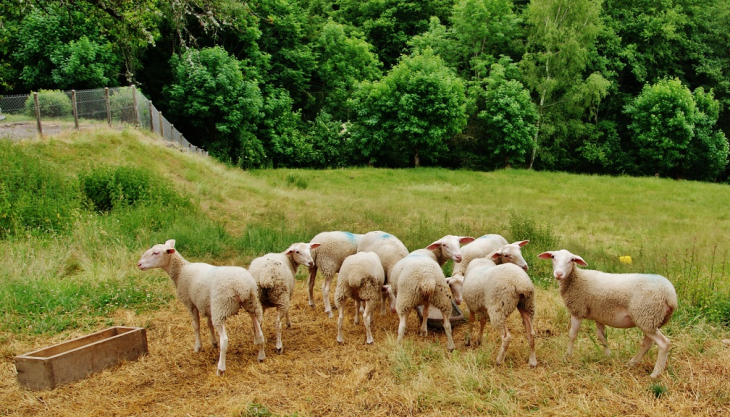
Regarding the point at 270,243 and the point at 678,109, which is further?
the point at 678,109

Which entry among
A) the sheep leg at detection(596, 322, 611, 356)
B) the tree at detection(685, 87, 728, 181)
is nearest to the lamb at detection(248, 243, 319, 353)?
the sheep leg at detection(596, 322, 611, 356)

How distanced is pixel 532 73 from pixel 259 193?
2685cm

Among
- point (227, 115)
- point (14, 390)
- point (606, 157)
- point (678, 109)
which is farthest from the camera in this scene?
point (606, 157)

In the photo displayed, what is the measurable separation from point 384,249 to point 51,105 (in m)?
14.5

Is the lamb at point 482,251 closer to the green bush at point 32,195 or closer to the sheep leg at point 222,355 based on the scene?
the sheep leg at point 222,355

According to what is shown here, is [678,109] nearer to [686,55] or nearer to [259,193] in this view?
[686,55]

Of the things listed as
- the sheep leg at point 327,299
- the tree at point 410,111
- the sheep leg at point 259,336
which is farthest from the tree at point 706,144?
the sheep leg at point 259,336

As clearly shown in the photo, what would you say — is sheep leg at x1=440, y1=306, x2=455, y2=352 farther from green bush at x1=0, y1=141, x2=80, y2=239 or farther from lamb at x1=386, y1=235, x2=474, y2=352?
green bush at x1=0, y1=141, x2=80, y2=239

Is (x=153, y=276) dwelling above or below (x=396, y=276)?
below

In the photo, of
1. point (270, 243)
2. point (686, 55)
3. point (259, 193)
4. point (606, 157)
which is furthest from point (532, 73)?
point (270, 243)

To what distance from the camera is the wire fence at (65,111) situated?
611 inches

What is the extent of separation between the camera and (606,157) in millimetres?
40344

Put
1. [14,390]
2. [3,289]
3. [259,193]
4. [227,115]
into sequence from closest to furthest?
[14,390] < [3,289] < [259,193] < [227,115]

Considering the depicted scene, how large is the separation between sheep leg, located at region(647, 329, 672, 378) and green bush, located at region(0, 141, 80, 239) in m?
10.2
